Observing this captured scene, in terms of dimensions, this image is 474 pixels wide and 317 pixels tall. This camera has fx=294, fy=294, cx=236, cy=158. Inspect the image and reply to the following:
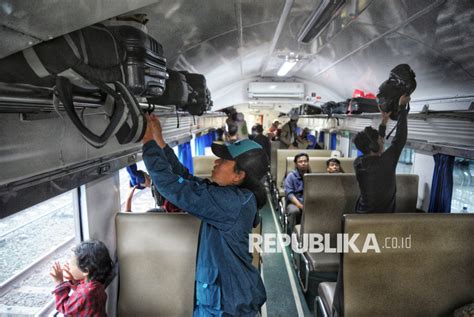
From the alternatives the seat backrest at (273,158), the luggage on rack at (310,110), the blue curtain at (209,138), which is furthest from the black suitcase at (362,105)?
the blue curtain at (209,138)

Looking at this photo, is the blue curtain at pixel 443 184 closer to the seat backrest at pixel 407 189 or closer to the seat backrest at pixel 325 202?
the seat backrest at pixel 407 189

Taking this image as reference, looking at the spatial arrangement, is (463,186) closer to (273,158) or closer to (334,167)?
(334,167)

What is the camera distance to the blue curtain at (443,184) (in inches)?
138

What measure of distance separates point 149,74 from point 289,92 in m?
8.34

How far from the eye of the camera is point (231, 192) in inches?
74.8

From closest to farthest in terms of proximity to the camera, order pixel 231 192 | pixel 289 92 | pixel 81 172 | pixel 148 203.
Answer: pixel 231 192 → pixel 81 172 → pixel 148 203 → pixel 289 92

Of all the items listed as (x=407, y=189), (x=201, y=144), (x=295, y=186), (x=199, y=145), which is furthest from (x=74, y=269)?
(x=201, y=144)

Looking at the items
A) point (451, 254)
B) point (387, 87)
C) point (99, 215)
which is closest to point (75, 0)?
point (99, 215)

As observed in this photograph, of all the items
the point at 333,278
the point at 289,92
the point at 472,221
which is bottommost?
the point at 333,278

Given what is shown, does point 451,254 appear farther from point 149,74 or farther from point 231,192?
point 149,74

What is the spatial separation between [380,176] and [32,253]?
5.08 meters

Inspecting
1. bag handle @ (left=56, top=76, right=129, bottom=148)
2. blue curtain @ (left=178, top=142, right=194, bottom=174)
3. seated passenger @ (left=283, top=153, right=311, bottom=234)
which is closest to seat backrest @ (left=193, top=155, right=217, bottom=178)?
blue curtain @ (left=178, top=142, right=194, bottom=174)

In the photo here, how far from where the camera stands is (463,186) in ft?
12.3

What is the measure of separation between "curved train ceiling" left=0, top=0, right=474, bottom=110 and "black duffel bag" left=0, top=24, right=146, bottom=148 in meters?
0.20
